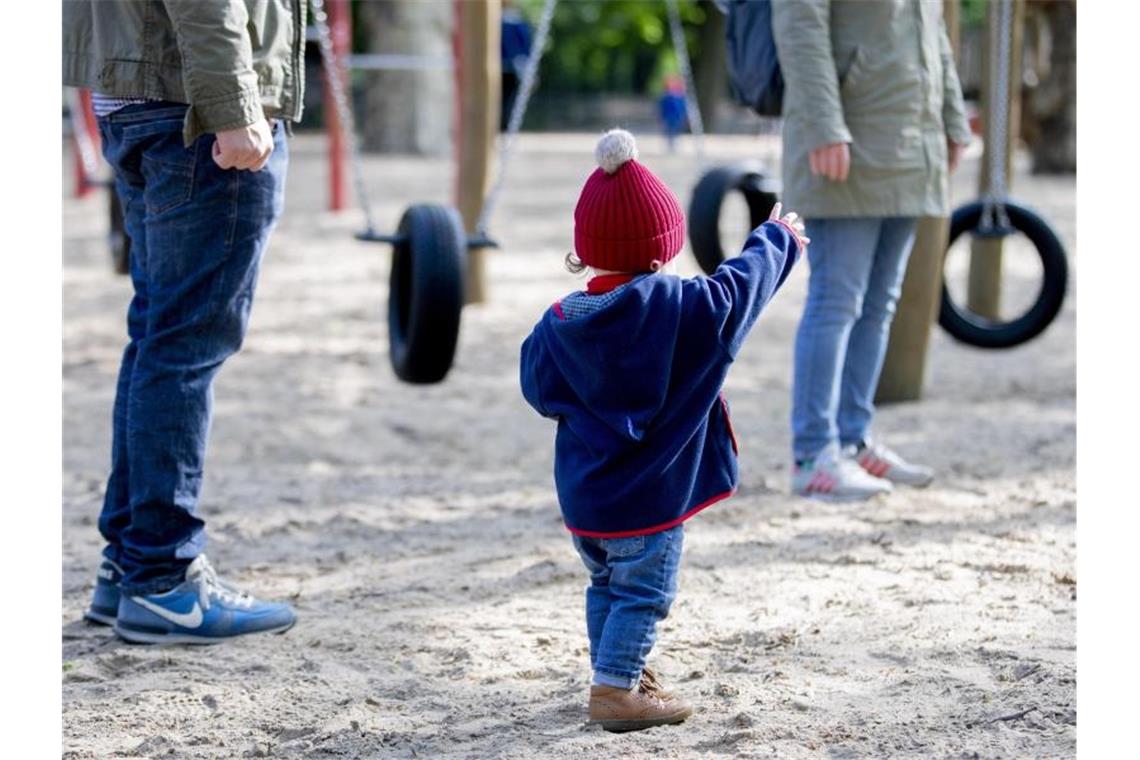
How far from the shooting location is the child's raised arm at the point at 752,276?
8.96 ft

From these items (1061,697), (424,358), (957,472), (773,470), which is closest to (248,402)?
(424,358)

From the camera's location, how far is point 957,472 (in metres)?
4.87

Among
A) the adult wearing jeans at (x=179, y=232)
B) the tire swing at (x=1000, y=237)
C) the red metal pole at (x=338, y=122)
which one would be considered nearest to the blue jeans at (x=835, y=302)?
the tire swing at (x=1000, y=237)

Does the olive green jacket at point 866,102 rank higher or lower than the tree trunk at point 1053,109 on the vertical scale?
lower

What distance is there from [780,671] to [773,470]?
6.23 ft

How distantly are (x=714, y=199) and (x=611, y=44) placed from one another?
1348 inches

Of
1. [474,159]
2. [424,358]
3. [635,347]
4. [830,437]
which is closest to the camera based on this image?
[635,347]

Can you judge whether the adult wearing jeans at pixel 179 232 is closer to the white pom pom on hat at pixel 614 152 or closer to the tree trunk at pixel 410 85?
the white pom pom on hat at pixel 614 152

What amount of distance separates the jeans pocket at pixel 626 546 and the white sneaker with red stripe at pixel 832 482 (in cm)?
179

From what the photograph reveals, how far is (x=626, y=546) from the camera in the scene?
9.20 ft

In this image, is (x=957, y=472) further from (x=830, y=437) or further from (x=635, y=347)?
(x=635, y=347)

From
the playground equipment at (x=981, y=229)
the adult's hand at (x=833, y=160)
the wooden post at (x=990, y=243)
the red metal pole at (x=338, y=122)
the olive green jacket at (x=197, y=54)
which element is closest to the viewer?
the olive green jacket at (x=197, y=54)

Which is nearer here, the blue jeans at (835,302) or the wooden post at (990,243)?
the blue jeans at (835,302)
